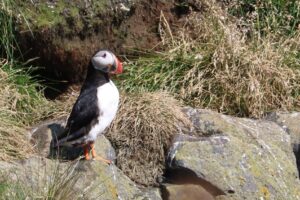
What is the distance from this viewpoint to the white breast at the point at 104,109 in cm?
642

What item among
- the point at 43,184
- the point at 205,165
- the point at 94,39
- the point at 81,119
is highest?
the point at 94,39

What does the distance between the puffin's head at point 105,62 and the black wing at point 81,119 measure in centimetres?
27

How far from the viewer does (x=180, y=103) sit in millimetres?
7430

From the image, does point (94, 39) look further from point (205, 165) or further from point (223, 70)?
point (205, 165)

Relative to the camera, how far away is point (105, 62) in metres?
6.69

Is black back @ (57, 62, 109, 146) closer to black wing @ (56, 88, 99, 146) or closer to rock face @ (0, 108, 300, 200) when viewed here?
black wing @ (56, 88, 99, 146)

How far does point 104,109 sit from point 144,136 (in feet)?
1.98

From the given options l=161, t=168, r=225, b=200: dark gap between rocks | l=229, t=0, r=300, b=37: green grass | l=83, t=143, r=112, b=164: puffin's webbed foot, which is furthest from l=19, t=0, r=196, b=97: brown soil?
l=161, t=168, r=225, b=200: dark gap between rocks

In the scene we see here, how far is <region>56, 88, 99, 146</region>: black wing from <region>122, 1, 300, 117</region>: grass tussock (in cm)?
119

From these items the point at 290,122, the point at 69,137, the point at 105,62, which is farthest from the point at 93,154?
the point at 290,122

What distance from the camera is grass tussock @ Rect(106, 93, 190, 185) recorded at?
683 centimetres

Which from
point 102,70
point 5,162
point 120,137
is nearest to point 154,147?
point 120,137

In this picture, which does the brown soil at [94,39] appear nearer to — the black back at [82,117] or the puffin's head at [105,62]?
the puffin's head at [105,62]

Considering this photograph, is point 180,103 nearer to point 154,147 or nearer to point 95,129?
point 154,147
